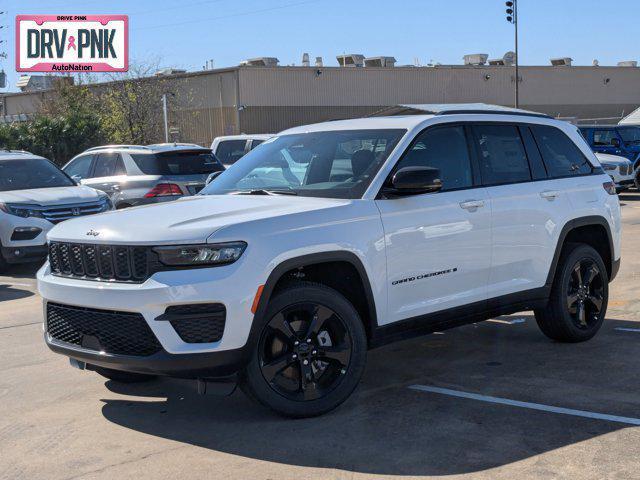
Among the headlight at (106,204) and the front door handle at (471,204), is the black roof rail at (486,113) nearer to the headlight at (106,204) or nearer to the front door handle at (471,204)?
the front door handle at (471,204)

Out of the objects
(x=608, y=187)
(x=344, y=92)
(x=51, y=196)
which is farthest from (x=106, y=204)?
(x=344, y=92)

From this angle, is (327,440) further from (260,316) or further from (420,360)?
(420,360)

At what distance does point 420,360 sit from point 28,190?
810 centimetres

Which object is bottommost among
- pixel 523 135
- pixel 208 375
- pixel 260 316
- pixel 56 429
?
pixel 56 429

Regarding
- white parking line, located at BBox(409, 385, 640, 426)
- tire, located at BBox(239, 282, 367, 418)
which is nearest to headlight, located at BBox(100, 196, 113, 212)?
white parking line, located at BBox(409, 385, 640, 426)

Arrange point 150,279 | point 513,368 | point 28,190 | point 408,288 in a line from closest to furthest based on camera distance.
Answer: point 150,279, point 408,288, point 513,368, point 28,190

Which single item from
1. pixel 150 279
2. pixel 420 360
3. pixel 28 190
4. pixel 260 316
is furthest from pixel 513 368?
pixel 28 190

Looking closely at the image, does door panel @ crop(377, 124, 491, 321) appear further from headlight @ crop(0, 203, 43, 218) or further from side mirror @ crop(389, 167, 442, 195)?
headlight @ crop(0, 203, 43, 218)

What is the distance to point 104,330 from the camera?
5.27m

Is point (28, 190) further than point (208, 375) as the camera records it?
Yes

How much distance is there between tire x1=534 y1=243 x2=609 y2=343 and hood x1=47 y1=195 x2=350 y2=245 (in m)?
2.31

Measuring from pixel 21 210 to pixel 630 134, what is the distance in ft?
57.2

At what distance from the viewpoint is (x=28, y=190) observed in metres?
13.1

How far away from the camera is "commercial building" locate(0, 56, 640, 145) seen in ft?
185
